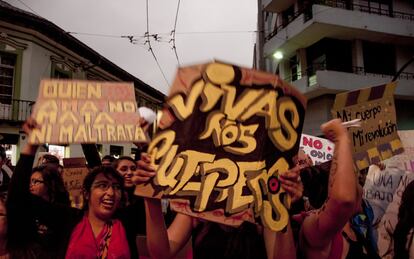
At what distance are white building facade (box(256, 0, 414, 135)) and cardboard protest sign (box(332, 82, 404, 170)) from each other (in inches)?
499

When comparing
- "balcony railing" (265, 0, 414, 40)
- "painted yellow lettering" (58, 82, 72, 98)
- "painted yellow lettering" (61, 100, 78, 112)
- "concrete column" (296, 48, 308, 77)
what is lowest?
"painted yellow lettering" (61, 100, 78, 112)

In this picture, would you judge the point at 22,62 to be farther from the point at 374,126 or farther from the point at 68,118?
the point at 374,126

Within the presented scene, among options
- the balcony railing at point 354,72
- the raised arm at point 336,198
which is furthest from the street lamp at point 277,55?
the raised arm at point 336,198

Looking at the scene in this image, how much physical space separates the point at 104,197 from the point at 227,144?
3.43 ft

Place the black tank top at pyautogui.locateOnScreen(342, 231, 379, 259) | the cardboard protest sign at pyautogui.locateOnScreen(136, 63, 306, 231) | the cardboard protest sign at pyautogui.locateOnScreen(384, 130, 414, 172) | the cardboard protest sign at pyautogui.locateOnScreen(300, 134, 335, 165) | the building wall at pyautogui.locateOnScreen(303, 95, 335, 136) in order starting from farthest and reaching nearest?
the building wall at pyautogui.locateOnScreen(303, 95, 335, 136) → the cardboard protest sign at pyautogui.locateOnScreen(300, 134, 335, 165) → the cardboard protest sign at pyautogui.locateOnScreen(384, 130, 414, 172) → the black tank top at pyautogui.locateOnScreen(342, 231, 379, 259) → the cardboard protest sign at pyautogui.locateOnScreen(136, 63, 306, 231)

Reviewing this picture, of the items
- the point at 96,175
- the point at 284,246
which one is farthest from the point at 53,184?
the point at 284,246

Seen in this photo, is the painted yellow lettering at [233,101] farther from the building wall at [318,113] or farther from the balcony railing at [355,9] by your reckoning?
the balcony railing at [355,9]

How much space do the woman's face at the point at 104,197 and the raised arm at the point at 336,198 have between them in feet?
3.84

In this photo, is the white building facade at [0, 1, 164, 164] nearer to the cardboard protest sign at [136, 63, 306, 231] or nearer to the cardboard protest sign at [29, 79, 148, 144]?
the cardboard protest sign at [29, 79, 148, 144]

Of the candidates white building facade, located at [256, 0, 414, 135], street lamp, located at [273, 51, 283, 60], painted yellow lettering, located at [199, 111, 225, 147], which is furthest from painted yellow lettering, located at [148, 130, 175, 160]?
street lamp, located at [273, 51, 283, 60]

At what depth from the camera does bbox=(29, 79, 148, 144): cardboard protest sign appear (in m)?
2.42

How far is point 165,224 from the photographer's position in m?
2.18

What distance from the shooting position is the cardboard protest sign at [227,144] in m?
1.77

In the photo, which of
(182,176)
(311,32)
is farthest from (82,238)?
(311,32)
